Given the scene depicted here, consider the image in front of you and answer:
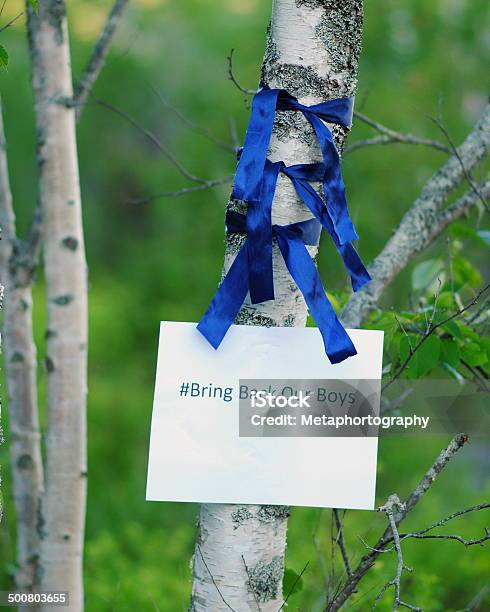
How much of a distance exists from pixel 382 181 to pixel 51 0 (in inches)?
379

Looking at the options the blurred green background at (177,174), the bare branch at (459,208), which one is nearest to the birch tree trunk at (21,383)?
the bare branch at (459,208)

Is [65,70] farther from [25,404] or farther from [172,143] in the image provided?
[172,143]

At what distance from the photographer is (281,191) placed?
1084 millimetres

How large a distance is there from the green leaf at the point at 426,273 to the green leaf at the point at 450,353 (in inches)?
15.4

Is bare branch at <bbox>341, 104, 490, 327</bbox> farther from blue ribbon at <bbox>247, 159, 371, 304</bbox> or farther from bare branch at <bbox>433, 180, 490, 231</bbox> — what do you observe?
blue ribbon at <bbox>247, 159, 371, 304</bbox>

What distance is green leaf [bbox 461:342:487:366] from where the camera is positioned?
1351 mm

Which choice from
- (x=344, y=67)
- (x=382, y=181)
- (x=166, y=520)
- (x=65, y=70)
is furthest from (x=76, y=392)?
(x=382, y=181)

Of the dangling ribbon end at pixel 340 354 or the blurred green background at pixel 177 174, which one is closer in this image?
the dangling ribbon end at pixel 340 354

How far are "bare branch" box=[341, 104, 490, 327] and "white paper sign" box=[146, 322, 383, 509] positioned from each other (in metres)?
0.59

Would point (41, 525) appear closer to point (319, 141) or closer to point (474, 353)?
point (474, 353)

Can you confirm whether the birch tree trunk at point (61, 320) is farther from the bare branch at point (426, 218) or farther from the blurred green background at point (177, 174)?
the blurred green background at point (177, 174)

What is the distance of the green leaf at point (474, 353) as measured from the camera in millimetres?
1351

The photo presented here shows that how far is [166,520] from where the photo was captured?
22.6 ft

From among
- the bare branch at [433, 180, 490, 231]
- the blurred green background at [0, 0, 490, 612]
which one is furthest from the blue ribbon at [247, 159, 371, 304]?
the blurred green background at [0, 0, 490, 612]
